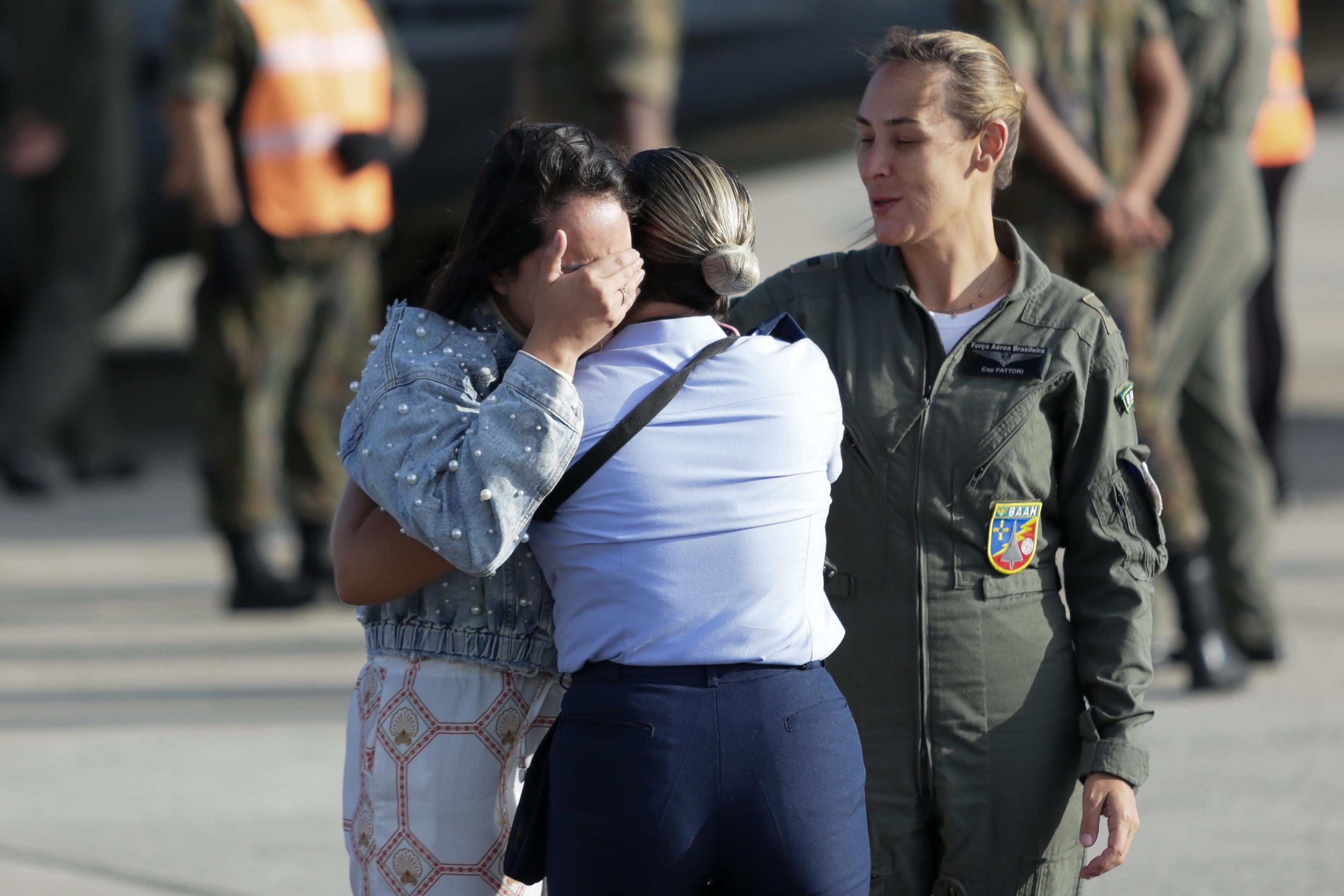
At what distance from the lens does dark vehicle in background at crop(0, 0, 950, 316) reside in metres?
7.33

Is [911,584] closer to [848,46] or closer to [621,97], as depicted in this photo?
[848,46]

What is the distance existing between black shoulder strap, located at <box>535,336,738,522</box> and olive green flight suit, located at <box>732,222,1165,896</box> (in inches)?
20.4

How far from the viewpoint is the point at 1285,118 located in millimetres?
5906

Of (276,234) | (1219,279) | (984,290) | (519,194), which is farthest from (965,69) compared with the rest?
(276,234)

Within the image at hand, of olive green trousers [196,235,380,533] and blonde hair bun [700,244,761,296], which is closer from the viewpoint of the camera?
blonde hair bun [700,244,761,296]

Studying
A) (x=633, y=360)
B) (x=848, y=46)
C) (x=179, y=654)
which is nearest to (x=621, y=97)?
(x=179, y=654)

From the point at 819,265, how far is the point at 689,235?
21.9 inches

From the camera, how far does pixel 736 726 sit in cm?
171

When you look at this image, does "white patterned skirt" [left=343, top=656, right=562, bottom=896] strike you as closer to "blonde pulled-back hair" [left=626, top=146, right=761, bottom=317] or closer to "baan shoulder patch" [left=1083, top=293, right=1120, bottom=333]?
"blonde pulled-back hair" [left=626, top=146, right=761, bottom=317]

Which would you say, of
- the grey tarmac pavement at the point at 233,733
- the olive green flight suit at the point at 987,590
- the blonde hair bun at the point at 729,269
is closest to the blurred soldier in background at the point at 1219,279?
the grey tarmac pavement at the point at 233,733

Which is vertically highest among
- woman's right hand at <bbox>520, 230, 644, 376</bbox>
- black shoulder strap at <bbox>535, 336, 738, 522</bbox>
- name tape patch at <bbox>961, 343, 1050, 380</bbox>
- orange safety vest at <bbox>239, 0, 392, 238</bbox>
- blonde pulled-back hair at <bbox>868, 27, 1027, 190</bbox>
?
blonde pulled-back hair at <bbox>868, 27, 1027, 190</bbox>

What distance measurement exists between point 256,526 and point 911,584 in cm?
367

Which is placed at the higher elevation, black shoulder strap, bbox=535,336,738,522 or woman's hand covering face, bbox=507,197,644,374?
woman's hand covering face, bbox=507,197,644,374

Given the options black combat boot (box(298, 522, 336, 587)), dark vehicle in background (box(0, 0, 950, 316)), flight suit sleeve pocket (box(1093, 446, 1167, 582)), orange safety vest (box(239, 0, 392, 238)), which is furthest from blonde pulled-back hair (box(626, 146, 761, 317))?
dark vehicle in background (box(0, 0, 950, 316))
